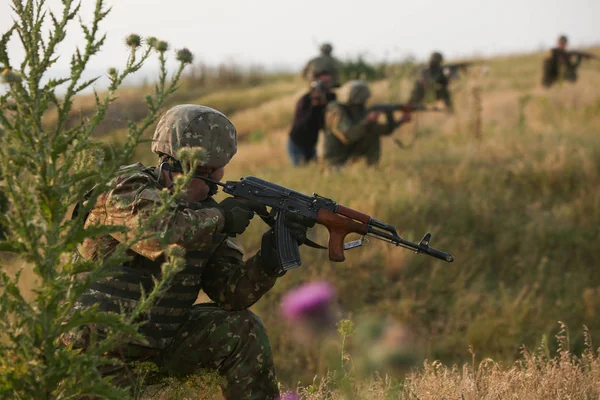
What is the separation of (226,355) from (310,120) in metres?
6.29

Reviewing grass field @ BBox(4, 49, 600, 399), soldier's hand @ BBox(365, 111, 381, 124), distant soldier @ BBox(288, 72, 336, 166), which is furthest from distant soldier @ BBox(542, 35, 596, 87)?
soldier's hand @ BBox(365, 111, 381, 124)

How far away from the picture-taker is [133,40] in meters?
2.44

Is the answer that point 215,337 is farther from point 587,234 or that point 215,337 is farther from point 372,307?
point 587,234

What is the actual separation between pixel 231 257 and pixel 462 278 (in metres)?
4.05

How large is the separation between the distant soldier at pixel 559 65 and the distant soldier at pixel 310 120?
8208 mm

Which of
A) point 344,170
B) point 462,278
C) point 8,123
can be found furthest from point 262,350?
point 344,170

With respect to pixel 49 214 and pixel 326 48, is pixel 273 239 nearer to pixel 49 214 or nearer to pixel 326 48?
pixel 49 214

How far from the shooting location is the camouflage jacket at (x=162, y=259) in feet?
9.80

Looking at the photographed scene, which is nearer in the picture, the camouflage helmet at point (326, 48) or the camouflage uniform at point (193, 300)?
the camouflage uniform at point (193, 300)

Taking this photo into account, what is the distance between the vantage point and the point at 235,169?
35.3ft

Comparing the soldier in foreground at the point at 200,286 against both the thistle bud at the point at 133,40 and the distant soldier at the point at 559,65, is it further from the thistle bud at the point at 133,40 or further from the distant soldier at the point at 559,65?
the distant soldier at the point at 559,65

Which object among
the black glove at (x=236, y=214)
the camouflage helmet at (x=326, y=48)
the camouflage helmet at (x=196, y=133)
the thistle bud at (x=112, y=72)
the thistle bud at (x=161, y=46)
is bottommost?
the black glove at (x=236, y=214)

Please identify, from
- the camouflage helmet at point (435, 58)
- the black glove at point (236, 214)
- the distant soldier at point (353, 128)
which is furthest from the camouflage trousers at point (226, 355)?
the camouflage helmet at point (435, 58)

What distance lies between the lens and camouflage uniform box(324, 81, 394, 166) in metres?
8.59
